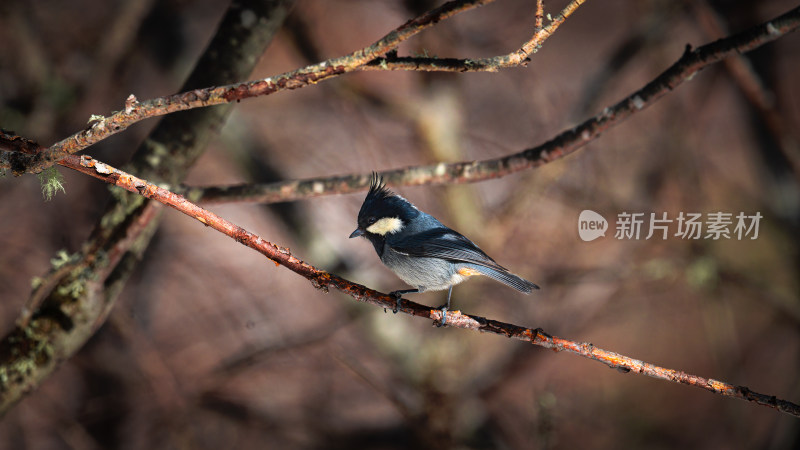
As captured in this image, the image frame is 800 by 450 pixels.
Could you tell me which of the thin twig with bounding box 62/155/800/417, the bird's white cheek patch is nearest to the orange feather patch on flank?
the bird's white cheek patch

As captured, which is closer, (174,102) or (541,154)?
(174,102)

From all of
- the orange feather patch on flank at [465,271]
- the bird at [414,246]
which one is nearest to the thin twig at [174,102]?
the bird at [414,246]

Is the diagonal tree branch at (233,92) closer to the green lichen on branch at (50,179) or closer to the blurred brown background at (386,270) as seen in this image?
the green lichen on branch at (50,179)

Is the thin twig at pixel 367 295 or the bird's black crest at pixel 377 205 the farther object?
the bird's black crest at pixel 377 205

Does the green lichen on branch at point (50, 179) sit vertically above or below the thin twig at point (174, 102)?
below

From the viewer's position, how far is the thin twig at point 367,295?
127 centimetres

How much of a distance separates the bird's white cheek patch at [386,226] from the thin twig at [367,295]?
1.57ft

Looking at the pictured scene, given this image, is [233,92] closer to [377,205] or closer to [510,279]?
Result: [377,205]

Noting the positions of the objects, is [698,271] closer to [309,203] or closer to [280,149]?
[309,203]

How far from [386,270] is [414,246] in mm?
2152

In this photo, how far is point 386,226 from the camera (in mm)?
1914

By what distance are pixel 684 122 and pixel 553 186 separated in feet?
3.78

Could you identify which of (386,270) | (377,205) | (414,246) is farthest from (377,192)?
(386,270)

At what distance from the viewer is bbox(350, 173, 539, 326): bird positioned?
1797mm
